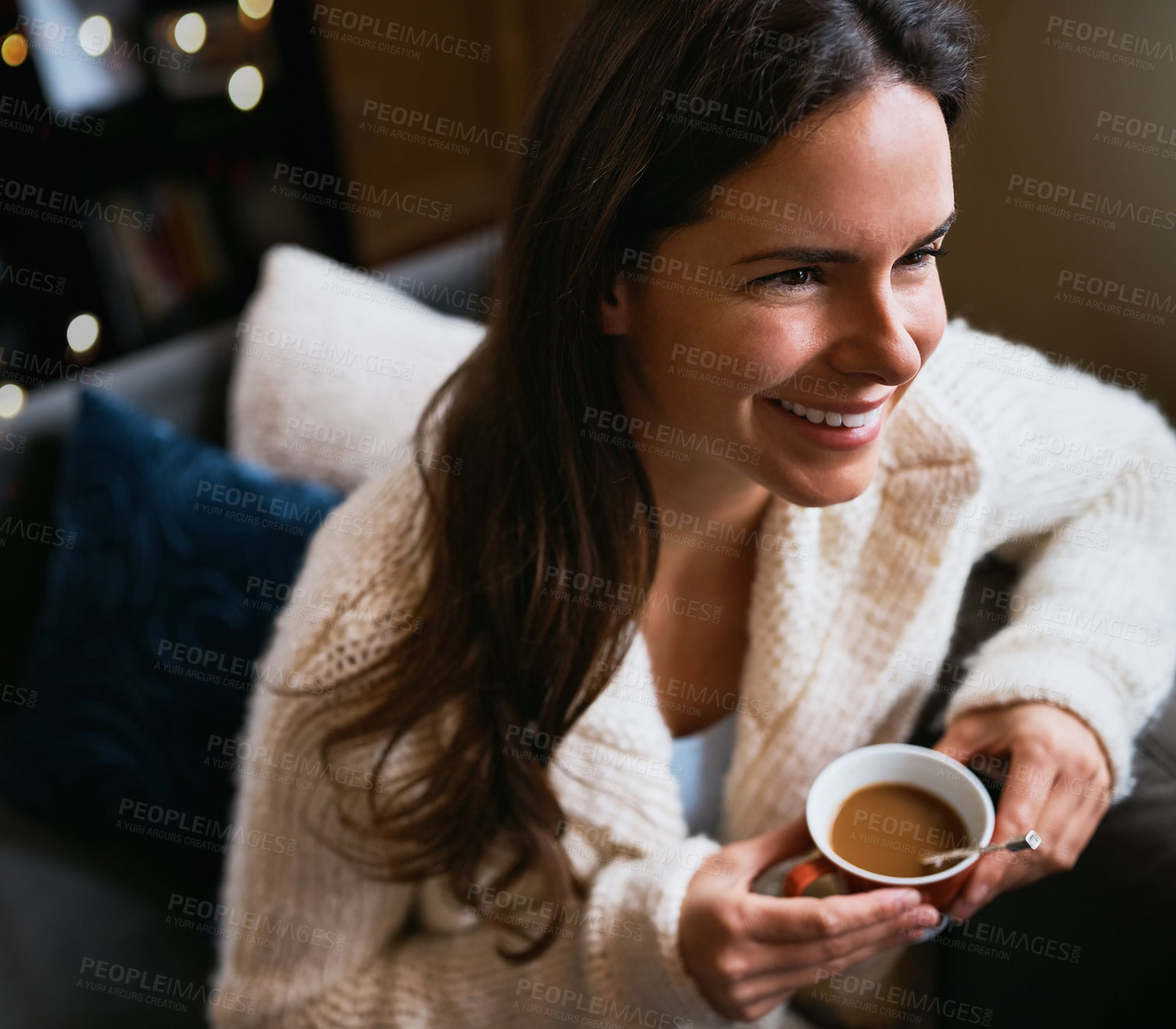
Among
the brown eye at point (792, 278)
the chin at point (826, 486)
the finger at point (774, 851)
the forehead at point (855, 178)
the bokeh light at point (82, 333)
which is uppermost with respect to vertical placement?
the forehead at point (855, 178)

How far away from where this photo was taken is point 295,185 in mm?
2752

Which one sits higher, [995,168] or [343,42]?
[995,168]

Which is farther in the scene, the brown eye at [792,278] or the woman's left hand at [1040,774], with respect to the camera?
the woman's left hand at [1040,774]

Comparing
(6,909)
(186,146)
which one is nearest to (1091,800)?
(6,909)

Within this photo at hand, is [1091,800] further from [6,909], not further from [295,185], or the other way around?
[295,185]

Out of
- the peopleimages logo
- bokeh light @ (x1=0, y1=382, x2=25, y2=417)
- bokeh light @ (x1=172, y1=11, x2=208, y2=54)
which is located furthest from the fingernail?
the peopleimages logo

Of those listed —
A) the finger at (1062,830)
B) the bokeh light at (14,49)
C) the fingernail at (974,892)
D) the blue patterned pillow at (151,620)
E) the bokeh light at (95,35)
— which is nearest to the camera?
the fingernail at (974,892)

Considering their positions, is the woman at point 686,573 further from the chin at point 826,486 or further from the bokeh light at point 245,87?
the bokeh light at point 245,87

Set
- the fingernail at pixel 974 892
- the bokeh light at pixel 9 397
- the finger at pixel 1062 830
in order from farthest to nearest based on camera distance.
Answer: the bokeh light at pixel 9 397 → the finger at pixel 1062 830 → the fingernail at pixel 974 892

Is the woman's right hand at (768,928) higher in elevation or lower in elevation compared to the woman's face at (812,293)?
lower

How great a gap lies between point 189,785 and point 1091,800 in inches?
39.5

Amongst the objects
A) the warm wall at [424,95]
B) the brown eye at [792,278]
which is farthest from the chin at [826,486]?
the warm wall at [424,95]

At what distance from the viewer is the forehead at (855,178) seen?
645mm

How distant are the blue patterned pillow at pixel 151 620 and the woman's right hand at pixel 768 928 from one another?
0.63 m
